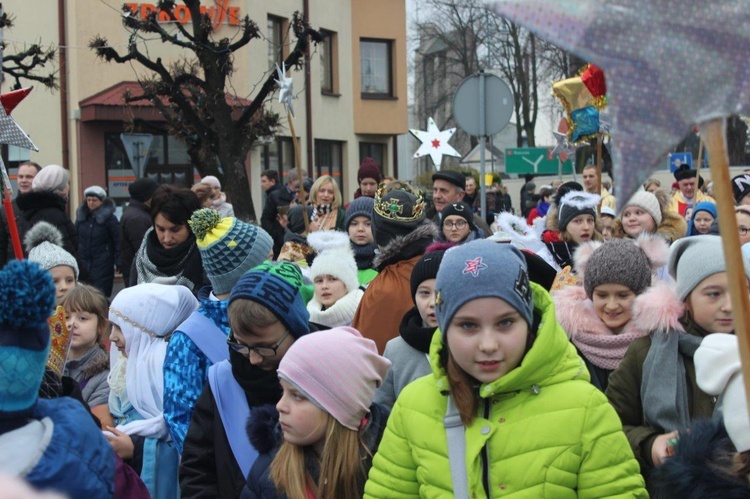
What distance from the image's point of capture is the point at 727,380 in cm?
303

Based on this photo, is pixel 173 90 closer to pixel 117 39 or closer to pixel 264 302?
pixel 117 39

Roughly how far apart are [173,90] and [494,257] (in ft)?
48.9

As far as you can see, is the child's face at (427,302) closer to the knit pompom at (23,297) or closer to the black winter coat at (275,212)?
the knit pompom at (23,297)

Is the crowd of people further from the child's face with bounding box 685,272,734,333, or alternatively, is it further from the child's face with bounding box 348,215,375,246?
the child's face with bounding box 348,215,375,246

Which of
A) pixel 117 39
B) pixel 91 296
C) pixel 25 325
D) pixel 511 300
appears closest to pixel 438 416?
pixel 511 300

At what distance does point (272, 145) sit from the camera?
95.2ft

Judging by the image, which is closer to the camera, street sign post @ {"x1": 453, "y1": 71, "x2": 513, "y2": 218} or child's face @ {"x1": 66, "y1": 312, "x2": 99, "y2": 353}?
child's face @ {"x1": 66, "y1": 312, "x2": 99, "y2": 353}

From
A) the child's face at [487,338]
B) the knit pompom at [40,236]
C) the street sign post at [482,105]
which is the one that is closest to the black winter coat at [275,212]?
the street sign post at [482,105]

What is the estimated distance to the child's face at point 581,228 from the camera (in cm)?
749

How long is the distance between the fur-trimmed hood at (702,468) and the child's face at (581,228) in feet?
14.9

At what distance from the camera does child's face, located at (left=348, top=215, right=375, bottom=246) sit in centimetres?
732

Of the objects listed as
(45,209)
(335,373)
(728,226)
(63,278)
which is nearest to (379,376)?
(335,373)

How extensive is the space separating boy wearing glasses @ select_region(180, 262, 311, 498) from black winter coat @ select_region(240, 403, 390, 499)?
0.68 ft

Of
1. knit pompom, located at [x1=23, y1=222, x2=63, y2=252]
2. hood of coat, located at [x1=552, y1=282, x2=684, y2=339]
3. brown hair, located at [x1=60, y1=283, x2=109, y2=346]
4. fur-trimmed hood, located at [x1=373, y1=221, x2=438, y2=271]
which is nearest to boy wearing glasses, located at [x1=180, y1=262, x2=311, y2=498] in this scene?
hood of coat, located at [x1=552, y1=282, x2=684, y2=339]
